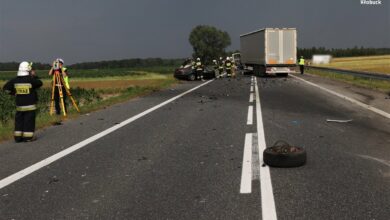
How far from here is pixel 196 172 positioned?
→ 6199mm

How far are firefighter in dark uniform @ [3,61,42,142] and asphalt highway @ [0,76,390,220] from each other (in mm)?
318

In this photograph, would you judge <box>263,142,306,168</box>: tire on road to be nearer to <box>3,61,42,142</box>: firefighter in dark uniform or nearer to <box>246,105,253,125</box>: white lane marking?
<box>246,105,253,125</box>: white lane marking

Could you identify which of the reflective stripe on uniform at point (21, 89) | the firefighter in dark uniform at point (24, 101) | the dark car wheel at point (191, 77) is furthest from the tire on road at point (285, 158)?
the dark car wheel at point (191, 77)

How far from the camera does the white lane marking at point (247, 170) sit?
538 cm

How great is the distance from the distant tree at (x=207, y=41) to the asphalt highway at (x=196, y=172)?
14166cm

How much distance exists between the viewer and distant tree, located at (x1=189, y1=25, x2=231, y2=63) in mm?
151750

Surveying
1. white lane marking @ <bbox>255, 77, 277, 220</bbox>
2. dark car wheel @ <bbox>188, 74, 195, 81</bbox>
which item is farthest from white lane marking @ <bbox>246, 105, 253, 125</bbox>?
dark car wheel @ <bbox>188, 74, 195, 81</bbox>

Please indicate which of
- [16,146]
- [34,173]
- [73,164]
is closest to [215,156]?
[73,164]

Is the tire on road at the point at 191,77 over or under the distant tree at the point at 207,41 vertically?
under

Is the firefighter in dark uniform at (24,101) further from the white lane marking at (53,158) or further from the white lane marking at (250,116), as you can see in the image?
the white lane marking at (250,116)

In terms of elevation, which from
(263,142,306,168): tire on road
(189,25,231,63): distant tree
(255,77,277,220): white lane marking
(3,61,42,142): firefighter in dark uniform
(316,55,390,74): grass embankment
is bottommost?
(255,77,277,220): white lane marking

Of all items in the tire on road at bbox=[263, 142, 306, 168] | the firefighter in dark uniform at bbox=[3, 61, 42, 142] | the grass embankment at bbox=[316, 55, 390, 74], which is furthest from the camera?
the grass embankment at bbox=[316, 55, 390, 74]

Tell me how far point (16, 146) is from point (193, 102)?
349 inches

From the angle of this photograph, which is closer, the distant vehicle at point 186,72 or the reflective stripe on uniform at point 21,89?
the reflective stripe on uniform at point 21,89
